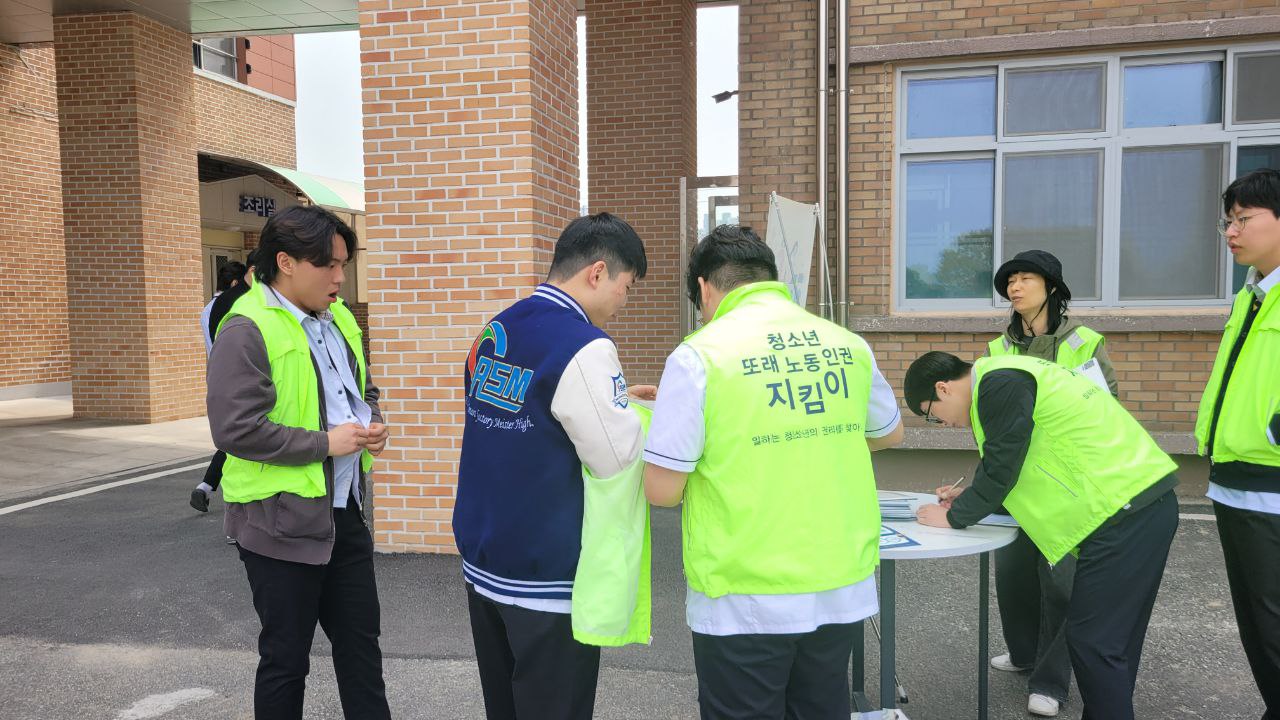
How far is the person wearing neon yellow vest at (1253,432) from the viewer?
2695 millimetres

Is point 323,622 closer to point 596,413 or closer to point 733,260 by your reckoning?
point 596,413

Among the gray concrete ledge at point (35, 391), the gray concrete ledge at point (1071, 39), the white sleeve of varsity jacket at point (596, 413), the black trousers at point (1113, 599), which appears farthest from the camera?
the gray concrete ledge at point (35, 391)

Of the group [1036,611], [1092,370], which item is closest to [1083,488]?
[1092,370]

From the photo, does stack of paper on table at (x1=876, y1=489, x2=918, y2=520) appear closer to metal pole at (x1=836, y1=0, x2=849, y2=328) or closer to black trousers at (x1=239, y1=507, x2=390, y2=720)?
black trousers at (x1=239, y1=507, x2=390, y2=720)

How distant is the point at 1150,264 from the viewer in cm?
675

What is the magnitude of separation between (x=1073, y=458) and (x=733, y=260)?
140 centimetres

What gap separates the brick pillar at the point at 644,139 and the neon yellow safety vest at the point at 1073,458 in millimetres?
7496

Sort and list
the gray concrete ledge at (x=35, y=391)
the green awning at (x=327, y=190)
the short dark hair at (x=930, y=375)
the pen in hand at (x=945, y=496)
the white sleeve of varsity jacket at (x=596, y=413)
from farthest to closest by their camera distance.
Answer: the green awning at (x=327, y=190) < the gray concrete ledge at (x=35, y=391) < the pen in hand at (x=945, y=496) < the short dark hair at (x=930, y=375) < the white sleeve of varsity jacket at (x=596, y=413)

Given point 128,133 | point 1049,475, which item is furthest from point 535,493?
point 128,133

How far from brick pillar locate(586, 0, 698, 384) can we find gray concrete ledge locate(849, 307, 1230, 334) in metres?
3.80

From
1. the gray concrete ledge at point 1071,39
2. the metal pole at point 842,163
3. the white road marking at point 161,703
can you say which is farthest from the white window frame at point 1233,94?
the white road marking at point 161,703

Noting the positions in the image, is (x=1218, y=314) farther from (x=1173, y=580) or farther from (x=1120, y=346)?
(x=1173, y=580)

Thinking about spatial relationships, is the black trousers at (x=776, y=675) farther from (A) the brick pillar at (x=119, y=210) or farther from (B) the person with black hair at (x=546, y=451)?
(A) the brick pillar at (x=119, y=210)

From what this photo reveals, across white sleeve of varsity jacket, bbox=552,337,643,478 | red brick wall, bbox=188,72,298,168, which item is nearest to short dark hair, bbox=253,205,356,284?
white sleeve of varsity jacket, bbox=552,337,643,478
